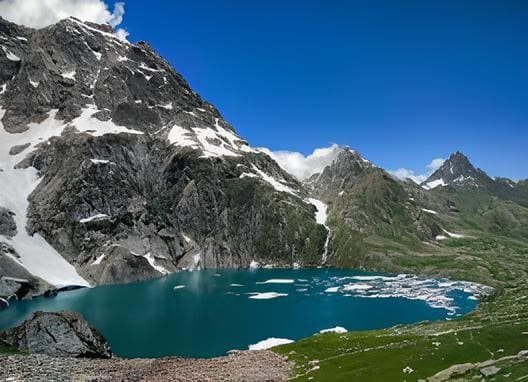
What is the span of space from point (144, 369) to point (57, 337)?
21511 millimetres

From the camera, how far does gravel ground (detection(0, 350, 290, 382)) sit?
69.6 metres

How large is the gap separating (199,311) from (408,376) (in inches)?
4929

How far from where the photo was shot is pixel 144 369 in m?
81.6

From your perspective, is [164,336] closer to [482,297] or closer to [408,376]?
[408,376]

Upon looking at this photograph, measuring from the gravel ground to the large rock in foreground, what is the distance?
416 centimetres

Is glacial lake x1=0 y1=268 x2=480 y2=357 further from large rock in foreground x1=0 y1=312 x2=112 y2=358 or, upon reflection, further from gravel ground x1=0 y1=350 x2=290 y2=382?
gravel ground x1=0 y1=350 x2=290 y2=382

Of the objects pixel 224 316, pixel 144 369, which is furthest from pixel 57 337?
pixel 224 316

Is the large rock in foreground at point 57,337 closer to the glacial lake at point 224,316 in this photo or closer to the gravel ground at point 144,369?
the gravel ground at point 144,369

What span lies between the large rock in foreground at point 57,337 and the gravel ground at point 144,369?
4.16 m

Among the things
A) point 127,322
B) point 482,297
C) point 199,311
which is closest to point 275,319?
point 199,311

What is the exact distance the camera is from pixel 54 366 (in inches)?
3103

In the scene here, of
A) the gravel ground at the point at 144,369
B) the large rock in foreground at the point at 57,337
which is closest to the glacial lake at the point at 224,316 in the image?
the large rock in foreground at the point at 57,337

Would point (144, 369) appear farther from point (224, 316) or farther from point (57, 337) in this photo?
point (224, 316)

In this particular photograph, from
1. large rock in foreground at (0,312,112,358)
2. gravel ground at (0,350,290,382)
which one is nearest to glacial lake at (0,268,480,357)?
large rock in foreground at (0,312,112,358)
